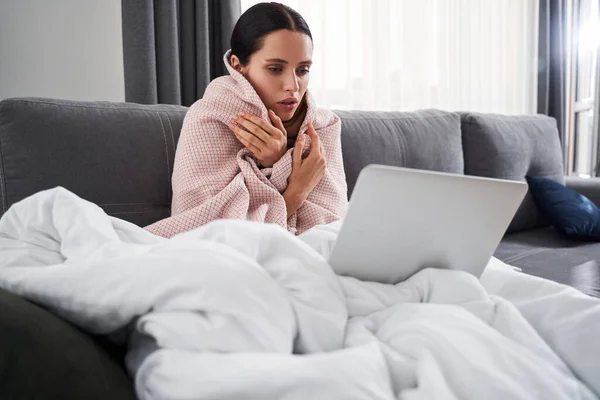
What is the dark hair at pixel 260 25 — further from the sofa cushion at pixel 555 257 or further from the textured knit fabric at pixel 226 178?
the sofa cushion at pixel 555 257

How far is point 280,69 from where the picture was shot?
58.5 inches

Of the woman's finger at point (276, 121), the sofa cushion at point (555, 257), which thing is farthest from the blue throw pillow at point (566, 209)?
the woman's finger at point (276, 121)

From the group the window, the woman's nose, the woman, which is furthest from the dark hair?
the window

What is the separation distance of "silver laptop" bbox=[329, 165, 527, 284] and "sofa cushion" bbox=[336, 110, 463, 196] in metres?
1.01

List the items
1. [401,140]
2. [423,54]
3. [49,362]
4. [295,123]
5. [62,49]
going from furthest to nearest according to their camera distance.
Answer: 1. [423,54]
2. [62,49]
3. [401,140]
4. [295,123]
5. [49,362]

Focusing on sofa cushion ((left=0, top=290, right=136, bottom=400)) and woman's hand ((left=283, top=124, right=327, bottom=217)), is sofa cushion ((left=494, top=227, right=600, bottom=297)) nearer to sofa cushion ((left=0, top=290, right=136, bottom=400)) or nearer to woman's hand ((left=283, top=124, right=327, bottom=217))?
woman's hand ((left=283, top=124, right=327, bottom=217))

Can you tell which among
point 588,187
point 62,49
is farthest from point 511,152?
point 62,49

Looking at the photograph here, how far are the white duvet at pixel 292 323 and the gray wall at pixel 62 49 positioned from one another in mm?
1519

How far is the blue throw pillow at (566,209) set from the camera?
2.06 metres

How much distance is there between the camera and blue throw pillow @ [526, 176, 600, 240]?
2061 mm

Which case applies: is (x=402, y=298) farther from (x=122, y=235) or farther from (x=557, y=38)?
(x=557, y=38)

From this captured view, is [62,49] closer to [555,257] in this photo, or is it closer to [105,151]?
[105,151]

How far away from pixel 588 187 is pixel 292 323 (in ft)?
7.31

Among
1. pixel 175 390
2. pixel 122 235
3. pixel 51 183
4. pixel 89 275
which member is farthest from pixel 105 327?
pixel 51 183
